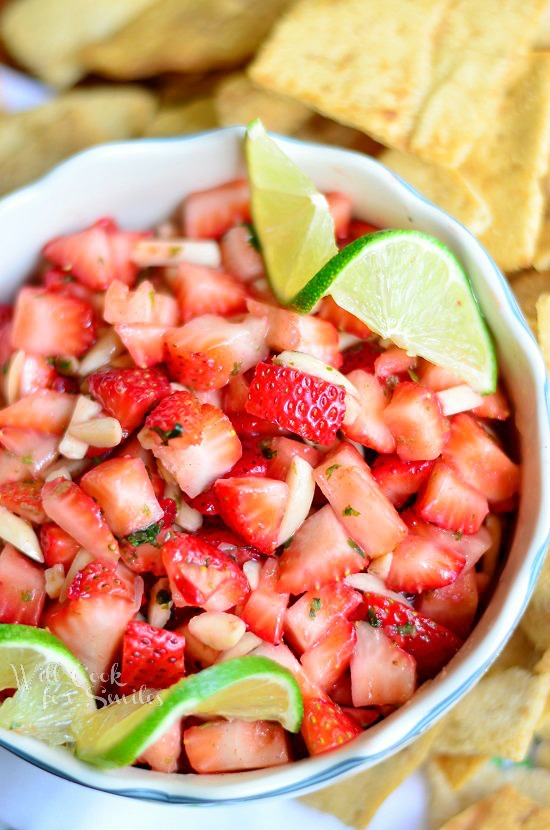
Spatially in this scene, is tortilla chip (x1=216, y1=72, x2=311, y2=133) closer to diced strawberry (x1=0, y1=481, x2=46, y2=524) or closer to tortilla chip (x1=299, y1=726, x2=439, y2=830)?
diced strawberry (x1=0, y1=481, x2=46, y2=524)

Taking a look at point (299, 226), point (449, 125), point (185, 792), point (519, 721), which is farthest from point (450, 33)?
point (185, 792)

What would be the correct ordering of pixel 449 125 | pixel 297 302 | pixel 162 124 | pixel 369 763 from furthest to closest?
pixel 162 124
pixel 449 125
pixel 297 302
pixel 369 763

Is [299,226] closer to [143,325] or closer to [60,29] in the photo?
[143,325]

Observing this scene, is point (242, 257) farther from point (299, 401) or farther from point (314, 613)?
point (314, 613)

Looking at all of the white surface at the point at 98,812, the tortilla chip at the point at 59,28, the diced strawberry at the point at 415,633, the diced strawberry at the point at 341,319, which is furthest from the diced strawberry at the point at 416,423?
the tortilla chip at the point at 59,28

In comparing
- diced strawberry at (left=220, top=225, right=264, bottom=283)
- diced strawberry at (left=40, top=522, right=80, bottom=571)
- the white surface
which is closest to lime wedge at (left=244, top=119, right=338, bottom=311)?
diced strawberry at (left=220, top=225, right=264, bottom=283)
